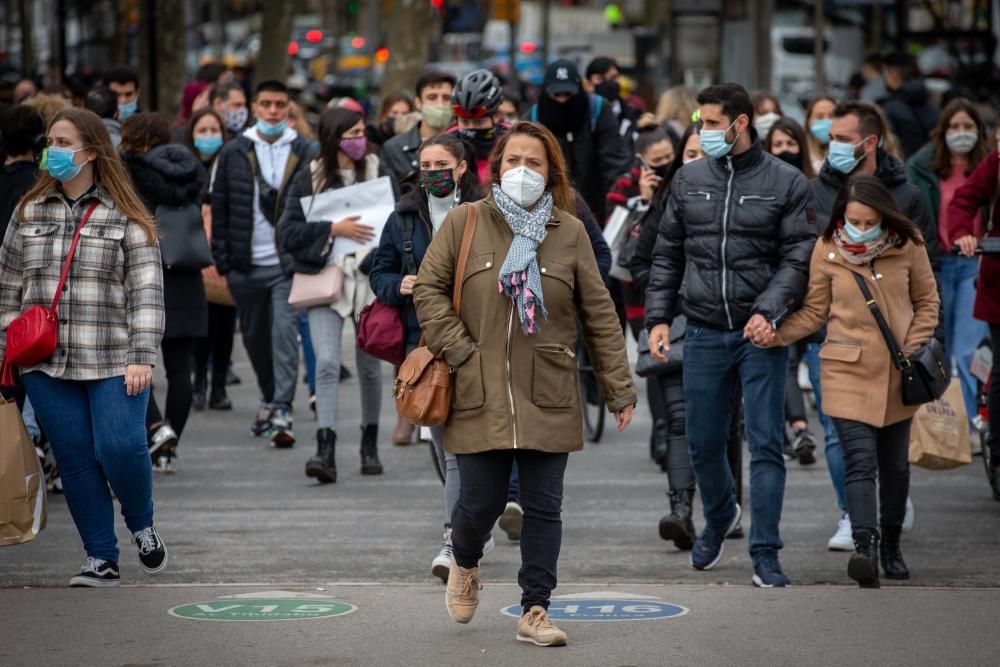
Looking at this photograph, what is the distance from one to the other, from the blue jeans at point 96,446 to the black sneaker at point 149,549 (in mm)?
78

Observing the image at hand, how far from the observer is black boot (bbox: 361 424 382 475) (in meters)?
10.7

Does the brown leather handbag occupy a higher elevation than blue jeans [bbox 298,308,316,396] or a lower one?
higher

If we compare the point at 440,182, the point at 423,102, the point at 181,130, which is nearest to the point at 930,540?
the point at 440,182

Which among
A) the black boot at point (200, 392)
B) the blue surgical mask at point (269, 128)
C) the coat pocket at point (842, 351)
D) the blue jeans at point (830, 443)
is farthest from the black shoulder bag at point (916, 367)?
the black boot at point (200, 392)

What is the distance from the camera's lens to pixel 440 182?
8086 mm

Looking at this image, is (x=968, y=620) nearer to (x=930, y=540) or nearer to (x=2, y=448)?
(x=930, y=540)

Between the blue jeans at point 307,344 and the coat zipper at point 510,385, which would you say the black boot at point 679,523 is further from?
the blue jeans at point 307,344

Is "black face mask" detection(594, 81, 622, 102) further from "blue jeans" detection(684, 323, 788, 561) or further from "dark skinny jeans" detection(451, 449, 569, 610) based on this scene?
"dark skinny jeans" detection(451, 449, 569, 610)

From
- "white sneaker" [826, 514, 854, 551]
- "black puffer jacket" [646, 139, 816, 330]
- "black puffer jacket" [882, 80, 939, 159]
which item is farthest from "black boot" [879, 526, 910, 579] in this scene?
"black puffer jacket" [882, 80, 939, 159]

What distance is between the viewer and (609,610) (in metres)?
7.18

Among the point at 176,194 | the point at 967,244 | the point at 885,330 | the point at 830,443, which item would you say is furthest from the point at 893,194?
the point at 176,194

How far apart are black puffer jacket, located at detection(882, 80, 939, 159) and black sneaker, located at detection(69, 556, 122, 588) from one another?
9.76 m

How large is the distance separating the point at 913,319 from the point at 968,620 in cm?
137

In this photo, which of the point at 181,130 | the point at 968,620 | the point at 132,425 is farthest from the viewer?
the point at 181,130
